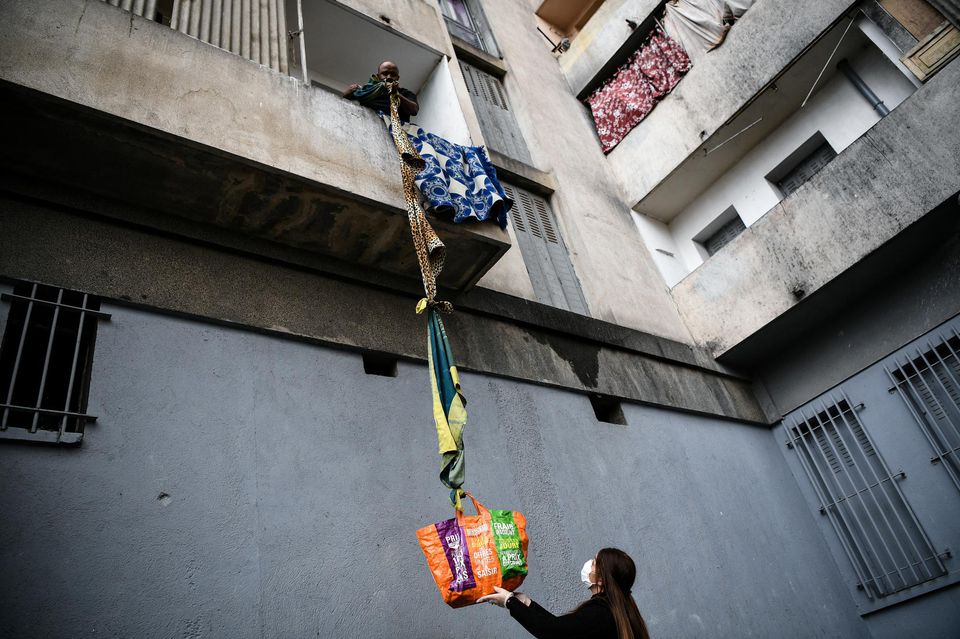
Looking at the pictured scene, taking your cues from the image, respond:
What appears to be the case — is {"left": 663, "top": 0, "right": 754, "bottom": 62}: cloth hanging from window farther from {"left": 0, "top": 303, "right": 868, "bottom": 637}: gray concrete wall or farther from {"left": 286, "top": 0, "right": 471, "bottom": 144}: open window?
{"left": 0, "top": 303, "right": 868, "bottom": 637}: gray concrete wall

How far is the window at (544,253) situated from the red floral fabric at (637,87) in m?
2.64

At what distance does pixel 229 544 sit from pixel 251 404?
3.25 ft

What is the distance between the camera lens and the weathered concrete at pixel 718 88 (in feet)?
28.2

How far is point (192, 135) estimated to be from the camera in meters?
4.32

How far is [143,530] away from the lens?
12.1 feet

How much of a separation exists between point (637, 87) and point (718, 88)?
5.46 feet

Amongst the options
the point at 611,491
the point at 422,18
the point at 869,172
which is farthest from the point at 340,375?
the point at 869,172

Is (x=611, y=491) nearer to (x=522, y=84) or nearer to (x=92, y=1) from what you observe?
(x=92, y=1)

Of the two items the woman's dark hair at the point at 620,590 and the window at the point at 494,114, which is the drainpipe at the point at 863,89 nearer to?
the window at the point at 494,114

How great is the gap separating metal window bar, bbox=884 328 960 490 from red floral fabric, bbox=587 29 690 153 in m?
5.35

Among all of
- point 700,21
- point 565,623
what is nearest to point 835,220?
point 700,21

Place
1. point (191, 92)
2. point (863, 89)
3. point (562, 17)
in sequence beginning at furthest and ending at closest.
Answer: point (562, 17)
point (863, 89)
point (191, 92)

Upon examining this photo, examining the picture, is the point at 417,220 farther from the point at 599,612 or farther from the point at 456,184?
the point at 599,612

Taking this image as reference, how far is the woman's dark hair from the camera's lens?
3236mm
